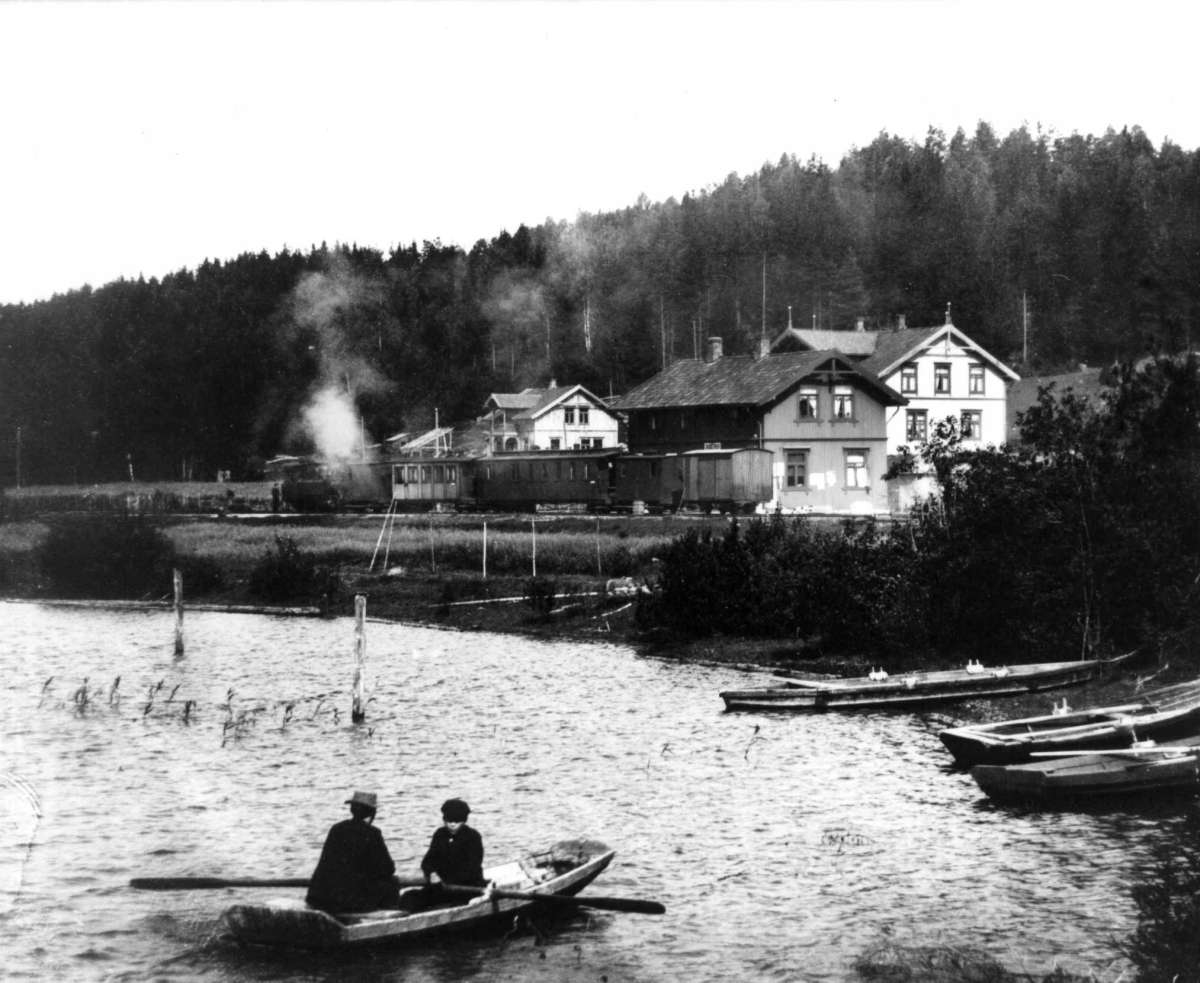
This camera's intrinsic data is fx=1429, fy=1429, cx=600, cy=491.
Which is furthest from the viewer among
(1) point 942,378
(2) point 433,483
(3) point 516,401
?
(3) point 516,401

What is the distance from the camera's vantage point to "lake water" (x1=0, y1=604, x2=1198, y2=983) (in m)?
16.8

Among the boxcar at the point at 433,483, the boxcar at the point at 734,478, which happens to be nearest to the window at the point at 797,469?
the boxcar at the point at 734,478

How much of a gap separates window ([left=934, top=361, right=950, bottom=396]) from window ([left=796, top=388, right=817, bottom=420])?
12.3 m

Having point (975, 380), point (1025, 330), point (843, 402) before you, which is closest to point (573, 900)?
point (843, 402)

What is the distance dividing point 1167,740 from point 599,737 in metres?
11.2

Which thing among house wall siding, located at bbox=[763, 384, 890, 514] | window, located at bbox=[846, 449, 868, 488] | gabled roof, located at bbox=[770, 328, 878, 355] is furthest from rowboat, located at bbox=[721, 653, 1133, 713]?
gabled roof, located at bbox=[770, 328, 878, 355]

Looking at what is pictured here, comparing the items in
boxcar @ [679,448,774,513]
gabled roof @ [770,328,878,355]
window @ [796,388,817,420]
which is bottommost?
boxcar @ [679,448,774,513]

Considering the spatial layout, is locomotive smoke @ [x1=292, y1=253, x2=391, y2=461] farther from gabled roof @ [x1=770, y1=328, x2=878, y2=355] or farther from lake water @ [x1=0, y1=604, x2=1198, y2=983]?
lake water @ [x1=0, y1=604, x2=1198, y2=983]

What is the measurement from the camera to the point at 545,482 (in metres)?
81.4

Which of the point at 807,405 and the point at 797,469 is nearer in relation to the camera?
the point at 797,469

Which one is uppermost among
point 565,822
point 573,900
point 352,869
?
point 352,869

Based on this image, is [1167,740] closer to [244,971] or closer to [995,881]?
[995,881]

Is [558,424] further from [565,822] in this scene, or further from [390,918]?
[390,918]

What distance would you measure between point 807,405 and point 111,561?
34.9 m
